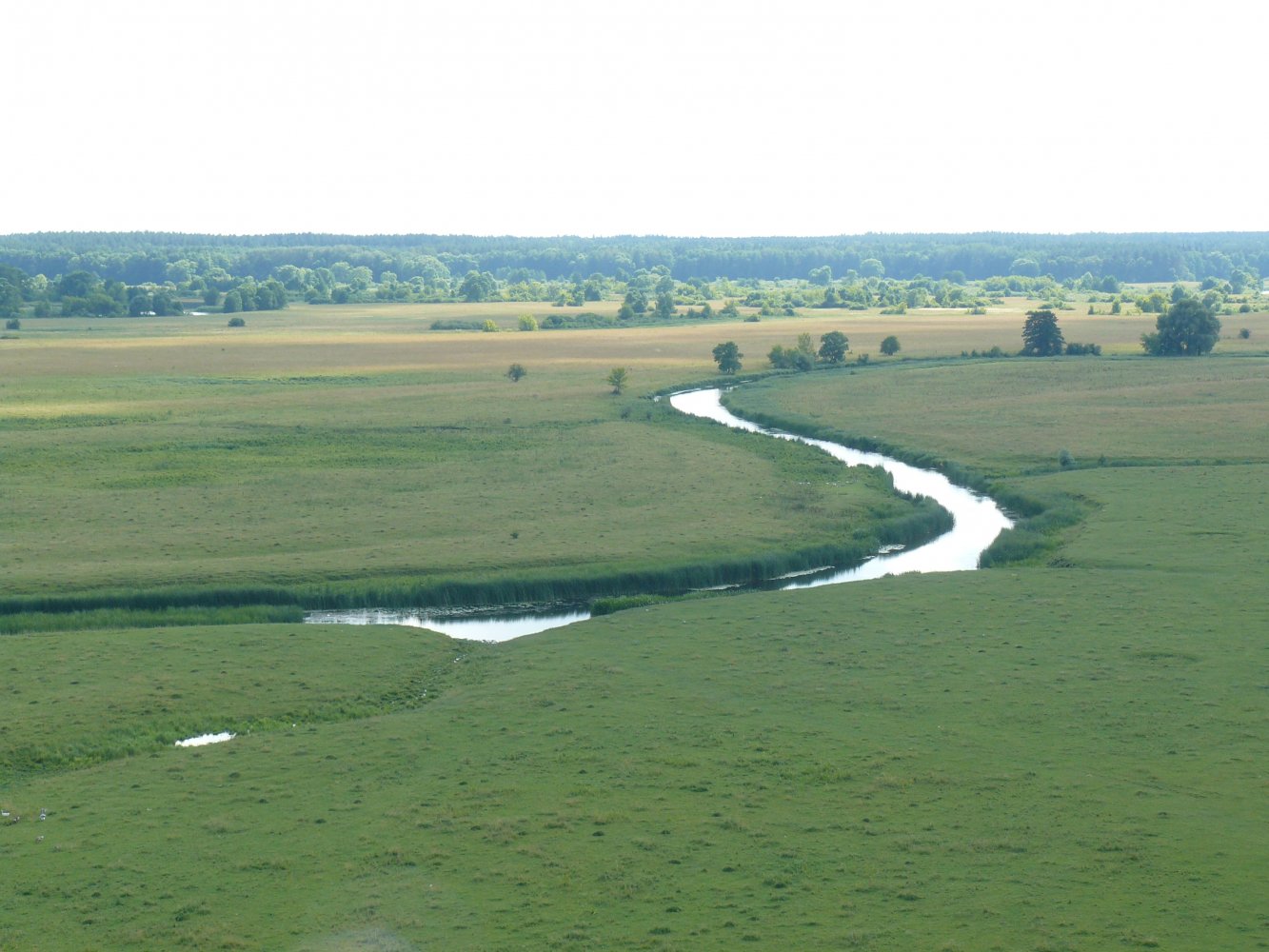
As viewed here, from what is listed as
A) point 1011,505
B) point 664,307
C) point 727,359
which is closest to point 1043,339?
point 727,359

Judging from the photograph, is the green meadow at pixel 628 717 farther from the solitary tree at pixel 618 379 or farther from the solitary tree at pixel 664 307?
the solitary tree at pixel 664 307

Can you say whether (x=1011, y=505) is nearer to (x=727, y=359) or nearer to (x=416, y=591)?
(x=416, y=591)

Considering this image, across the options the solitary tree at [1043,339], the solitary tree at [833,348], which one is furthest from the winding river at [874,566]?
the solitary tree at [1043,339]

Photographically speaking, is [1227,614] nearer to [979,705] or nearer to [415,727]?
[979,705]

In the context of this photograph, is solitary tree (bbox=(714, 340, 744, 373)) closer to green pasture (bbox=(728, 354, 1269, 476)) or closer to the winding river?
green pasture (bbox=(728, 354, 1269, 476))

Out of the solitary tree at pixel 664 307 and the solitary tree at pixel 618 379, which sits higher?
the solitary tree at pixel 664 307

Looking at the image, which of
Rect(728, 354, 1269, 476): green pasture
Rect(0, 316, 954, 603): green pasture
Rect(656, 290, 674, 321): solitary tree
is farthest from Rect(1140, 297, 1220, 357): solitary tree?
Rect(656, 290, 674, 321): solitary tree
